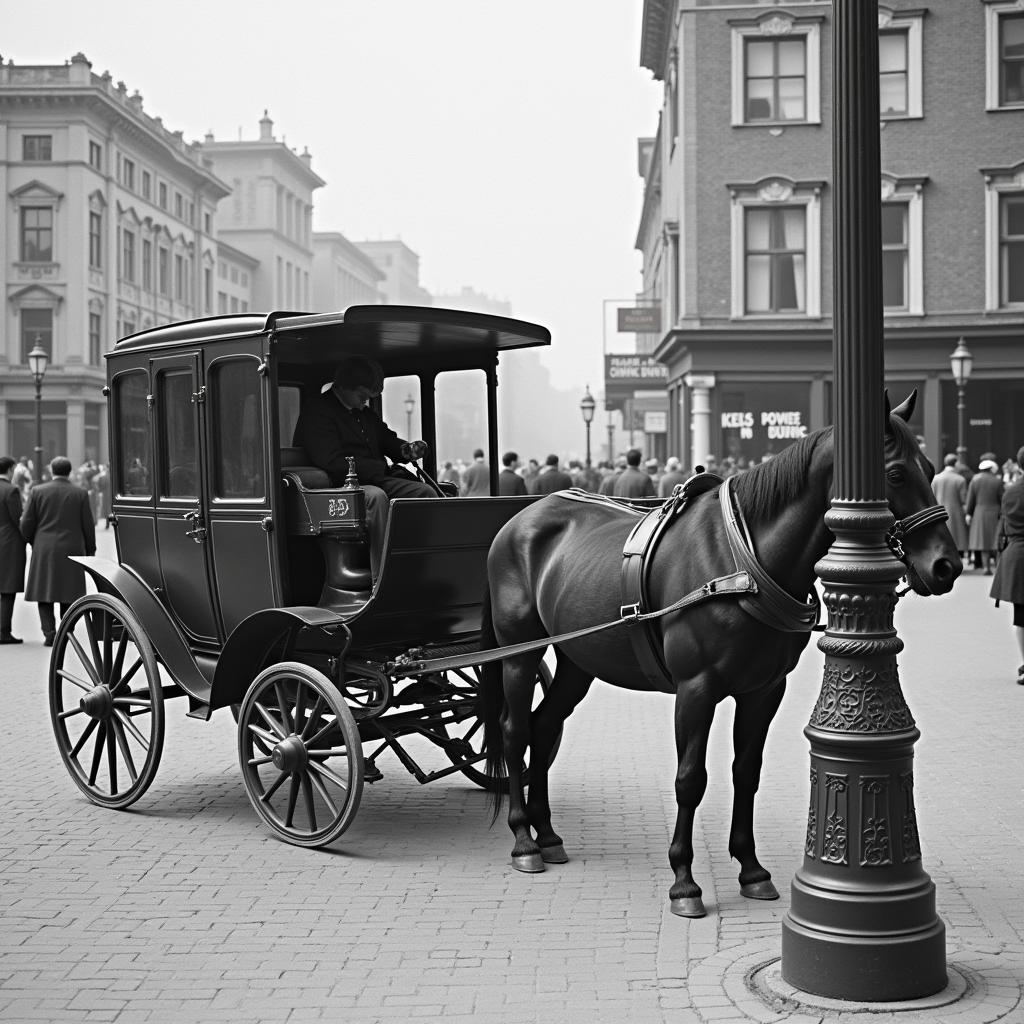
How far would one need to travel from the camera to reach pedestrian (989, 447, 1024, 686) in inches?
445

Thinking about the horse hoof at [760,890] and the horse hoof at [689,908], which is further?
the horse hoof at [760,890]

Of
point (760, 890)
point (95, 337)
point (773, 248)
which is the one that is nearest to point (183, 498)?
point (760, 890)

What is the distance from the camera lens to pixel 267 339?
259 inches

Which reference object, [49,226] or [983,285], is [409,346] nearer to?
[983,285]

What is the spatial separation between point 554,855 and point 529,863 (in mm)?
205

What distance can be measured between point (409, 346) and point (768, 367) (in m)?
22.3

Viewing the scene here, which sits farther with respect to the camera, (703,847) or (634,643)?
(703,847)

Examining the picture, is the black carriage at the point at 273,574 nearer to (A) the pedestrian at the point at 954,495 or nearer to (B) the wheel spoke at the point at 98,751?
(B) the wheel spoke at the point at 98,751

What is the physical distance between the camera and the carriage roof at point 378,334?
6.55 meters

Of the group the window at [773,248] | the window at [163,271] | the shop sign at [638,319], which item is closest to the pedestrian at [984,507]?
the window at [773,248]

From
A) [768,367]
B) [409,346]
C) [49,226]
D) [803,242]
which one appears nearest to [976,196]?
[803,242]

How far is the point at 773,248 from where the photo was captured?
28969 mm

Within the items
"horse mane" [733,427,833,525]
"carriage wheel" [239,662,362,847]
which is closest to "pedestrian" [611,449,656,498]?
"carriage wheel" [239,662,362,847]

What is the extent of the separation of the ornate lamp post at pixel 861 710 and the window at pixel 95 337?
177 ft
